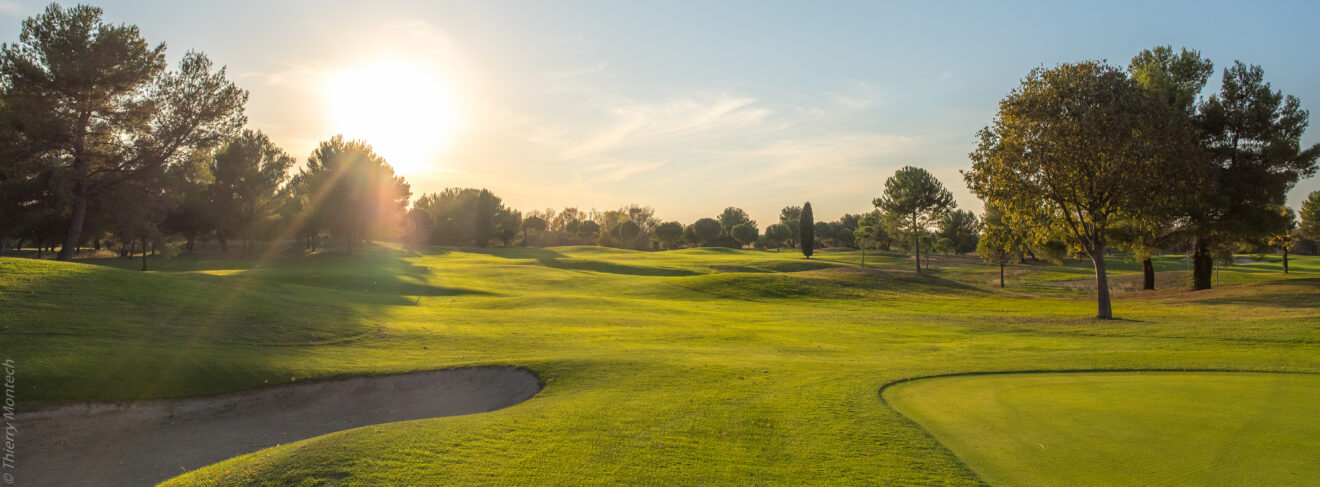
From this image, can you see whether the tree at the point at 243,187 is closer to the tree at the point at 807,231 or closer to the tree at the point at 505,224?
the tree at the point at 505,224

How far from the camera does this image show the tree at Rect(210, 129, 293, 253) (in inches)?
2399

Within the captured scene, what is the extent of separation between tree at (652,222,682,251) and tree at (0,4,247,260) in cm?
10215

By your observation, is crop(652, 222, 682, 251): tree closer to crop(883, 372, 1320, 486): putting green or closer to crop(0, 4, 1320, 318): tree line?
crop(0, 4, 1320, 318): tree line

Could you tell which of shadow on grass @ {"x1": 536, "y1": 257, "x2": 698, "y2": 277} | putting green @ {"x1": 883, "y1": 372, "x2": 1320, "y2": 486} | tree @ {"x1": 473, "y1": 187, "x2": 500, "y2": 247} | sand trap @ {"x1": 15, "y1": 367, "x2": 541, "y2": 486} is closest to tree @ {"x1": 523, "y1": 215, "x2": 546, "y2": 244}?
tree @ {"x1": 473, "y1": 187, "x2": 500, "y2": 247}

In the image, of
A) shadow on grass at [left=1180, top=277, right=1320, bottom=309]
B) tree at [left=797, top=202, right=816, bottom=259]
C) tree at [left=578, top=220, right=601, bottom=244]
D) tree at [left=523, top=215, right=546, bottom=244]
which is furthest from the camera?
tree at [left=523, top=215, right=546, bottom=244]

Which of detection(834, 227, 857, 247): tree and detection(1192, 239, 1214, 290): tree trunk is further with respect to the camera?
detection(834, 227, 857, 247): tree

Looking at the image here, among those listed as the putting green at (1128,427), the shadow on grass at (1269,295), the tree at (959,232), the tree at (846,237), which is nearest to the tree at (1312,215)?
the shadow on grass at (1269,295)

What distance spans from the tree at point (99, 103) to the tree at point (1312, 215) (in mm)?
92763

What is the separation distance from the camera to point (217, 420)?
421 inches

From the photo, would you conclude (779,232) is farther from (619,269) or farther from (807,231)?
(619,269)

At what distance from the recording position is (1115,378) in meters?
12.0

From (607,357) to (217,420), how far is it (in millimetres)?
7861

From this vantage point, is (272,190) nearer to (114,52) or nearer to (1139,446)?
(114,52)

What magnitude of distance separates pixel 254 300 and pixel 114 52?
27.0 meters
